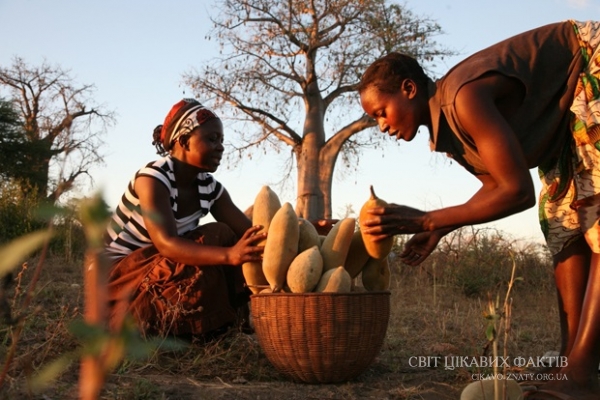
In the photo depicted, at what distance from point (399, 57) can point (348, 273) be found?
889 mm

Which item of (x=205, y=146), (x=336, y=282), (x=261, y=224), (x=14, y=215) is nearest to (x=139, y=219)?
(x=205, y=146)

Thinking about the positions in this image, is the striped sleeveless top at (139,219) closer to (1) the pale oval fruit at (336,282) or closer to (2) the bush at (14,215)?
(1) the pale oval fruit at (336,282)

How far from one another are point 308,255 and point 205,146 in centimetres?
95

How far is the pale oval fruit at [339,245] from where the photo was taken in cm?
271

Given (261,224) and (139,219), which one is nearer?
(261,224)

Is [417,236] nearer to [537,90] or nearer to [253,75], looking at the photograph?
[537,90]

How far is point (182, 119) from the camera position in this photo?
3309mm

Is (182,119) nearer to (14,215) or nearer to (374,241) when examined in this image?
(374,241)

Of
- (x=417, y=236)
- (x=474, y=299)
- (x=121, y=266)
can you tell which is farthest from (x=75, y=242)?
(x=417, y=236)

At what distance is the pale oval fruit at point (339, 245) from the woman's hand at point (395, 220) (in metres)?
0.33

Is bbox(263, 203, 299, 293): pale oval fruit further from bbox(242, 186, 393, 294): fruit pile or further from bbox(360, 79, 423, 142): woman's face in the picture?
bbox(360, 79, 423, 142): woman's face

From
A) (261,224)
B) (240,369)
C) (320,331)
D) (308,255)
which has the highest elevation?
(261,224)

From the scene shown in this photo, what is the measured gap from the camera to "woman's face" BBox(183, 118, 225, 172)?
3256mm

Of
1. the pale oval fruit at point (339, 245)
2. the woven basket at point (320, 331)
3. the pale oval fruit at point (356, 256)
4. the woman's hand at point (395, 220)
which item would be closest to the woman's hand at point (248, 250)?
the woven basket at point (320, 331)
